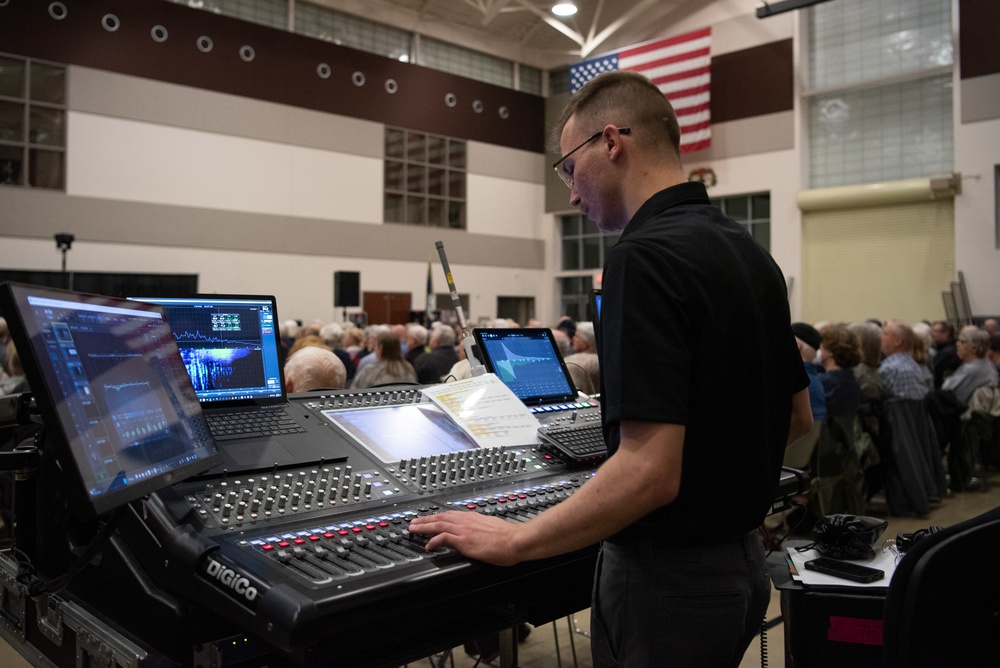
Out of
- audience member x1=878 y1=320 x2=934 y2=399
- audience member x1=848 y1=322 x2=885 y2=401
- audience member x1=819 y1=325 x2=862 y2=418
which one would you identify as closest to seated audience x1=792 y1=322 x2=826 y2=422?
audience member x1=819 y1=325 x2=862 y2=418

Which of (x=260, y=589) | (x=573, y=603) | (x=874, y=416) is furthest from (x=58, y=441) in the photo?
(x=874, y=416)

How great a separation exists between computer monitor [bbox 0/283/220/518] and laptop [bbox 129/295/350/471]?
17 centimetres

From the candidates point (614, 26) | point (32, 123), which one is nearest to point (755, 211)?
point (614, 26)

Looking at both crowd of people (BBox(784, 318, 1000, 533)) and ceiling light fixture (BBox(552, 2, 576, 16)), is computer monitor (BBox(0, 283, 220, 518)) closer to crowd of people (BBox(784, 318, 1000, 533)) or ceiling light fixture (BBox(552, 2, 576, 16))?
crowd of people (BBox(784, 318, 1000, 533))

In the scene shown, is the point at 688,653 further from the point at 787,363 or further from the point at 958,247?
the point at 958,247

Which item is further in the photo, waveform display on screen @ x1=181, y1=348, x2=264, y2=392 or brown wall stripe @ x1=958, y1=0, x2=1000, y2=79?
brown wall stripe @ x1=958, y1=0, x2=1000, y2=79

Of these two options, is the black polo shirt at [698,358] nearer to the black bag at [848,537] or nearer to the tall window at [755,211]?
the black bag at [848,537]

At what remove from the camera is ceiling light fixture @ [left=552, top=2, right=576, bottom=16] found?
15.6 metres

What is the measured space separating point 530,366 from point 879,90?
46.3ft

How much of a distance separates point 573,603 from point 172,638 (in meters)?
0.89

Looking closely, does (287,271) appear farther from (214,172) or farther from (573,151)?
(573,151)

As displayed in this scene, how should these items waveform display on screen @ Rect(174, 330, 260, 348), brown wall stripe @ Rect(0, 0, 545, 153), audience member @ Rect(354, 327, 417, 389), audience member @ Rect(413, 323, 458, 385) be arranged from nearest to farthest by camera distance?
waveform display on screen @ Rect(174, 330, 260, 348)
audience member @ Rect(354, 327, 417, 389)
audience member @ Rect(413, 323, 458, 385)
brown wall stripe @ Rect(0, 0, 545, 153)

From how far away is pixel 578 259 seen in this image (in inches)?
733

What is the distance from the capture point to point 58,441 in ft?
3.69
